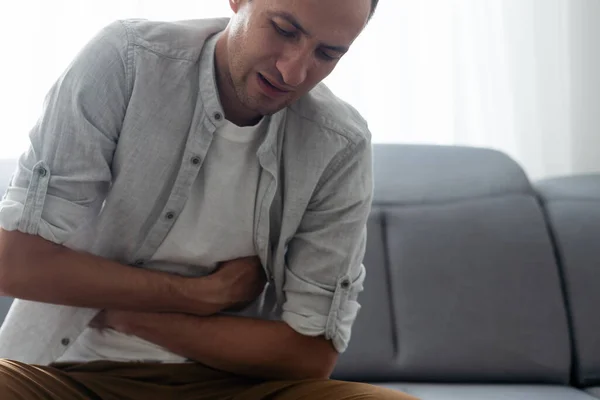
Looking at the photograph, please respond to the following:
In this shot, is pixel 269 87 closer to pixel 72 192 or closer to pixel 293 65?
pixel 293 65

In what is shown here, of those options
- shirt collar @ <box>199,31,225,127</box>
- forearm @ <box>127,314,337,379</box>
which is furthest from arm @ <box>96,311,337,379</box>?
shirt collar @ <box>199,31,225,127</box>

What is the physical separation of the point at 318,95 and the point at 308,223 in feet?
0.76

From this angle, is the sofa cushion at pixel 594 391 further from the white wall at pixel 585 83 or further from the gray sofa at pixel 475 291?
the white wall at pixel 585 83

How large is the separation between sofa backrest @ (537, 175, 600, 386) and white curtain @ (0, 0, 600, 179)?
1.18 ft

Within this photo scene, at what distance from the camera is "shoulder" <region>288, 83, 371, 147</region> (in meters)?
1.37

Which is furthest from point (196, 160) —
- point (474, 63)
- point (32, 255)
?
point (474, 63)

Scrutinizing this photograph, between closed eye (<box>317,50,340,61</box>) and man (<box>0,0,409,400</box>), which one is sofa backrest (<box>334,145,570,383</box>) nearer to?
man (<box>0,0,409,400</box>)

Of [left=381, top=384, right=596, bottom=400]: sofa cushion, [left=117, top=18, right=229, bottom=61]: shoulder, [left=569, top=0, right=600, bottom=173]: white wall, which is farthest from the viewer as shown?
[left=569, top=0, right=600, bottom=173]: white wall

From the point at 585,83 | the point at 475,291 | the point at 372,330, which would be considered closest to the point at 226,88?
the point at 372,330

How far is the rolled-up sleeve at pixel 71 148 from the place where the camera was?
1168 millimetres

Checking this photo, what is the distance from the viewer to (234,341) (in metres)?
1.32

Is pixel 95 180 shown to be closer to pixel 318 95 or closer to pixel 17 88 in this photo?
pixel 318 95

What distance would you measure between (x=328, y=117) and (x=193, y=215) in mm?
290

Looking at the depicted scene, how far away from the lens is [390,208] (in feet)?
6.59
